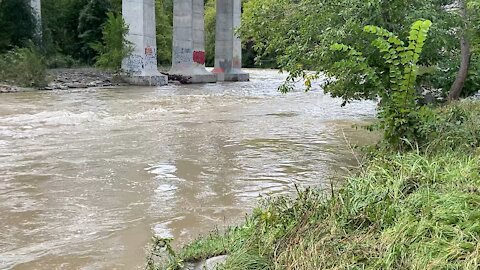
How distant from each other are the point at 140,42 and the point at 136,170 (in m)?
22.1

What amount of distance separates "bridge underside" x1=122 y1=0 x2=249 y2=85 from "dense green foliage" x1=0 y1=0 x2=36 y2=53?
6721 millimetres

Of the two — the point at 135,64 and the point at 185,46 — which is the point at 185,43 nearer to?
the point at 185,46

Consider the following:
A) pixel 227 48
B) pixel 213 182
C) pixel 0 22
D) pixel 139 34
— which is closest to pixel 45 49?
pixel 0 22

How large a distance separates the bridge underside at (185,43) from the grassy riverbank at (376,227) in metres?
26.2

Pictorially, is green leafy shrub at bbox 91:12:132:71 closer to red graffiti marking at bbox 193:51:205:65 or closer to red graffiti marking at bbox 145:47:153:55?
red graffiti marking at bbox 145:47:153:55

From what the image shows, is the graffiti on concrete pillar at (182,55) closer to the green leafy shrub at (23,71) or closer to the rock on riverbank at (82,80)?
the rock on riverbank at (82,80)

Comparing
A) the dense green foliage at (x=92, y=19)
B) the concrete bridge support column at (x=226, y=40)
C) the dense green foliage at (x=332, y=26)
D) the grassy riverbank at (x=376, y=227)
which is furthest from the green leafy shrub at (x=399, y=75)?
the dense green foliage at (x=92, y=19)

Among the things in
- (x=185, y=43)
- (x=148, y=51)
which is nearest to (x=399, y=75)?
(x=148, y=51)

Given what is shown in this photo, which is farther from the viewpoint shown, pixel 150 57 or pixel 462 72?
pixel 150 57

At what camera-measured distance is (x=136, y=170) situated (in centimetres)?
876

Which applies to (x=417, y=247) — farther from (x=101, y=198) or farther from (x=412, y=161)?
(x=101, y=198)

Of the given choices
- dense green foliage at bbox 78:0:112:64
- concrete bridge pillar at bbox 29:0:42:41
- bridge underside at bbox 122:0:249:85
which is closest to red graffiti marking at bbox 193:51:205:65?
bridge underside at bbox 122:0:249:85

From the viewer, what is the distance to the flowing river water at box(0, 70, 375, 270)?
543cm

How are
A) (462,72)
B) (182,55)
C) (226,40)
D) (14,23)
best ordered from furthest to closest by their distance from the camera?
(226,40) → (182,55) → (14,23) → (462,72)
